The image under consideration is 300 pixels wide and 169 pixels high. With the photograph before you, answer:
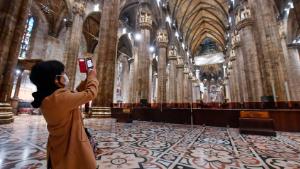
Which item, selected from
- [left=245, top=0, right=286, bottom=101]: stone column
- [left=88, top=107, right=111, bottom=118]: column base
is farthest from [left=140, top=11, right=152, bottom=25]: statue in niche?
[left=88, top=107, right=111, bottom=118]: column base

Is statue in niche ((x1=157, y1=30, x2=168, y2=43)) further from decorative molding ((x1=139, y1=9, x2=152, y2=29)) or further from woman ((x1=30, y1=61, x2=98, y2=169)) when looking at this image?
woman ((x1=30, y1=61, x2=98, y2=169))

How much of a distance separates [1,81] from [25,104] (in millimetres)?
14431

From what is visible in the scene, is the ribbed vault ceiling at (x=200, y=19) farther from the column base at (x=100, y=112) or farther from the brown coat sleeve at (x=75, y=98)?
the brown coat sleeve at (x=75, y=98)

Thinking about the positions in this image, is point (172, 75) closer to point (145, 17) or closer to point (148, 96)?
point (148, 96)

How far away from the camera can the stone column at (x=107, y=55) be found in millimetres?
7395

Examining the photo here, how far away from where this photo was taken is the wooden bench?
4598 mm

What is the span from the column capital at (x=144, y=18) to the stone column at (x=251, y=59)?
24.6ft

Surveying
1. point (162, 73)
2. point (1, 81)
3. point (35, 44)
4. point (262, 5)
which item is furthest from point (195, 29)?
point (1, 81)

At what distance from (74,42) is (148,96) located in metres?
7.53

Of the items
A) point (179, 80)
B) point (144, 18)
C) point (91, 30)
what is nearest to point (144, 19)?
point (144, 18)

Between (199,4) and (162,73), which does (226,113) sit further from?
(199,4)

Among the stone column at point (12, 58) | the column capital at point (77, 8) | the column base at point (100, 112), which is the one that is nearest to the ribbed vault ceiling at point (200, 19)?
the column capital at point (77, 8)

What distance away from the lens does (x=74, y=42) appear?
12.6m

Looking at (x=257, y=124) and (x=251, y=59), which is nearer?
(x=257, y=124)
